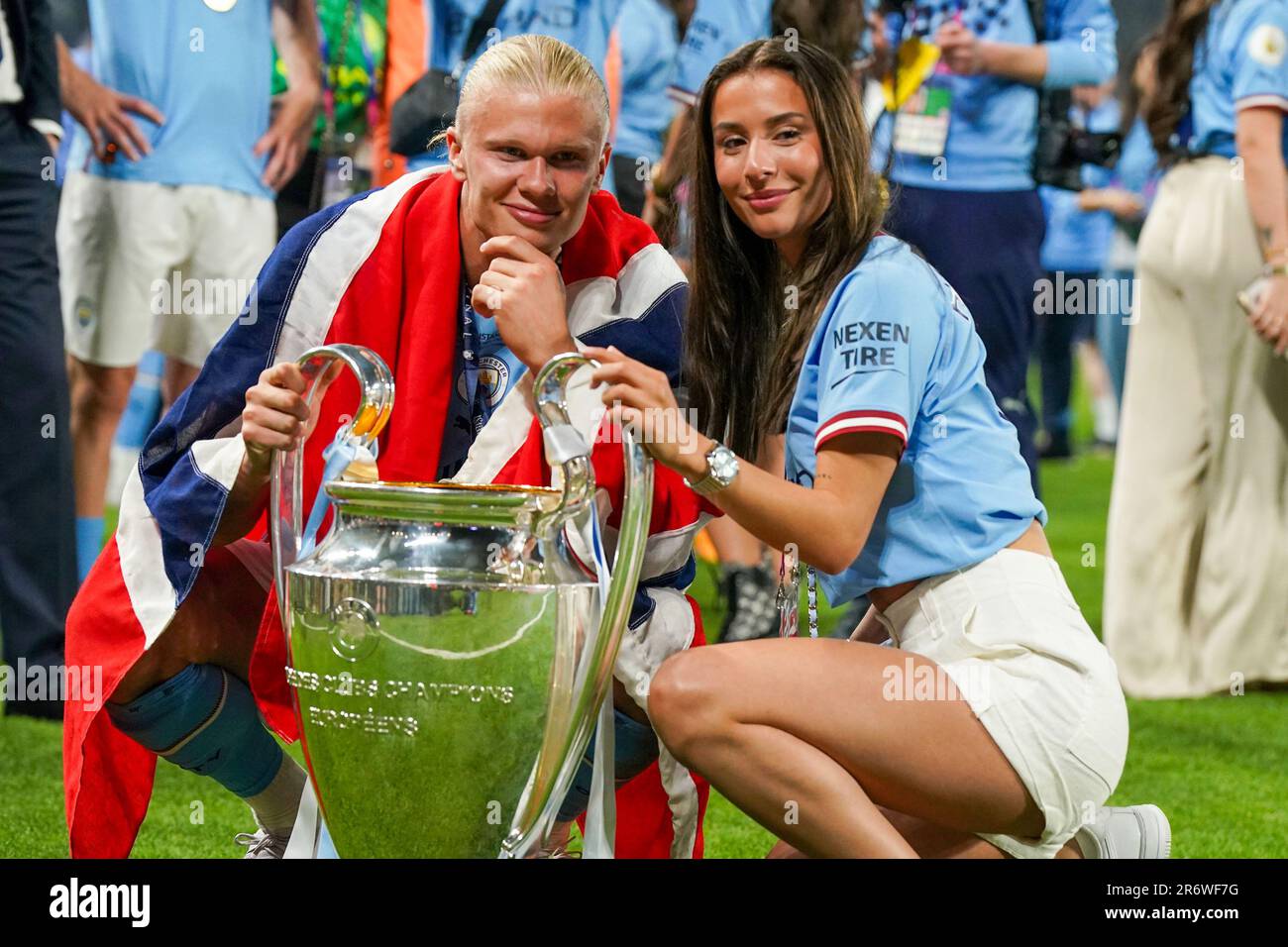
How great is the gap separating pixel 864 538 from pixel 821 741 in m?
0.23

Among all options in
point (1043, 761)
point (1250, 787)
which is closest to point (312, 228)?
point (1043, 761)

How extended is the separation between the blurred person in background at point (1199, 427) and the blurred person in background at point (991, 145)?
Result: 27 centimetres

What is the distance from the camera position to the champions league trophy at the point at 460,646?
174 cm

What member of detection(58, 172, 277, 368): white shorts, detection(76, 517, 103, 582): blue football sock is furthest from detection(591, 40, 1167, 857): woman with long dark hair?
detection(58, 172, 277, 368): white shorts

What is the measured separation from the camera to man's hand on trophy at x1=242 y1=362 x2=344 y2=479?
6.28 feet

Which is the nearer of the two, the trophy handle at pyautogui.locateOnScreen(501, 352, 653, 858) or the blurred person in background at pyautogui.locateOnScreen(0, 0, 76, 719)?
the trophy handle at pyautogui.locateOnScreen(501, 352, 653, 858)

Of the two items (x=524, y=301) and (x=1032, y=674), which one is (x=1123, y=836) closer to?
(x=1032, y=674)

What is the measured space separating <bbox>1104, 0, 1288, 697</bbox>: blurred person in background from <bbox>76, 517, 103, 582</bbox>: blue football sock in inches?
94.9

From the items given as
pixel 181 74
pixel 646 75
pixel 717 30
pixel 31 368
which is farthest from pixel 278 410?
pixel 646 75

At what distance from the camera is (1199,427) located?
412 cm

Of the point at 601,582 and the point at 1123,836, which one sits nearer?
the point at 601,582

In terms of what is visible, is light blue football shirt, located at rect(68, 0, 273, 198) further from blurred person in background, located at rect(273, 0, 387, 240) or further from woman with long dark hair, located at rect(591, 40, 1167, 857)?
woman with long dark hair, located at rect(591, 40, 1167, 857)

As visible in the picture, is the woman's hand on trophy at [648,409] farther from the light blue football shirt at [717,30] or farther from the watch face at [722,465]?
the light blue football shirt at [717,30]
